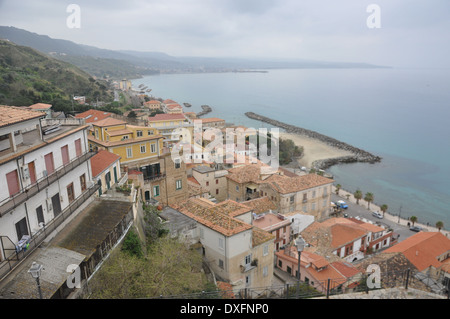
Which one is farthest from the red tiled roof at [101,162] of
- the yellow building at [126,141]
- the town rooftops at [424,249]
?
the town rooftops at [424,249]

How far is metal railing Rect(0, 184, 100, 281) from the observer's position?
8789 mm

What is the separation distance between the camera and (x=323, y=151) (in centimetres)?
6419

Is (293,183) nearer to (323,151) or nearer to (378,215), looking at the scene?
(378,215)

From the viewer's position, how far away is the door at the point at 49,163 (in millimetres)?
11391

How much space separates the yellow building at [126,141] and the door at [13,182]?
1038 cm

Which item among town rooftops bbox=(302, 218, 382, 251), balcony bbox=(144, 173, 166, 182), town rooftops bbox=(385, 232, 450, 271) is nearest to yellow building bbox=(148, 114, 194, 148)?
balcony bbox=(144, 173, 166, 182)

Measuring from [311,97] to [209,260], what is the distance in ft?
513

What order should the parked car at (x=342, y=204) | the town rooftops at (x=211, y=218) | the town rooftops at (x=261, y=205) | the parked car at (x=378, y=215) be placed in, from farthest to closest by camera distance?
the parked car at (x=342, y=204), the parked car at (x=378, y=215), the town rooftops at (x=261, y=205), the town rooftops at (x=211, y=218)

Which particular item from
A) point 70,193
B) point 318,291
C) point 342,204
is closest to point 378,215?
point 342,204

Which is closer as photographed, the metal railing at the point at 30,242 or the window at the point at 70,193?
the metal railing at the point at 30,242

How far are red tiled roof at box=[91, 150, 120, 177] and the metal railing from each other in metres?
2.39

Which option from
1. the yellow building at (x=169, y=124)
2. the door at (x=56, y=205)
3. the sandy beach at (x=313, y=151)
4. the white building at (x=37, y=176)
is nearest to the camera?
the white building at (x=37, y=176)

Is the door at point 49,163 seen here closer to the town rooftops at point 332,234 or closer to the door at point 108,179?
the door at point 108,179
